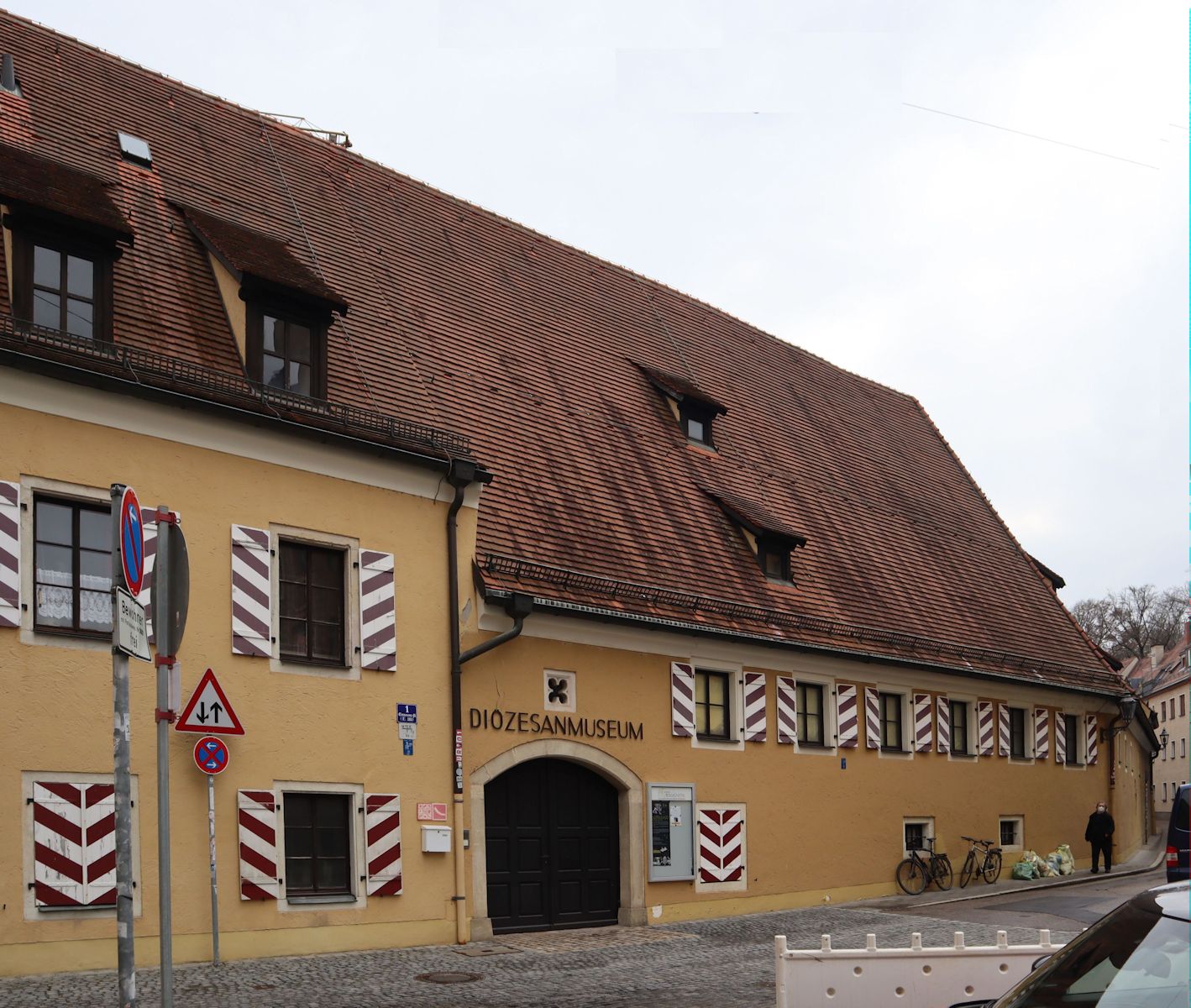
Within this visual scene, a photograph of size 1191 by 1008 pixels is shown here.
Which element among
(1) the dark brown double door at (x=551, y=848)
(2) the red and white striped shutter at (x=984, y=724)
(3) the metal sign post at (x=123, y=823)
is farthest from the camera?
(2) the red and white striped shutter at (x=984, y=724)

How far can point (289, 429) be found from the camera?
A: 1526cm

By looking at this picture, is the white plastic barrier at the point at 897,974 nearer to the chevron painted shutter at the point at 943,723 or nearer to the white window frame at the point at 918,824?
the white window frame at the point at 918,824

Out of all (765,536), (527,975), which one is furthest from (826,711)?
(527,975)

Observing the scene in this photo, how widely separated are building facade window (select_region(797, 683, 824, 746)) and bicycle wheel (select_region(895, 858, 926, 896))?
115 inches

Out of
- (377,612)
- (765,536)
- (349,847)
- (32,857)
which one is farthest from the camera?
(765,536)

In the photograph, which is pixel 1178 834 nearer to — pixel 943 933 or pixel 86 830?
pixel 943 933

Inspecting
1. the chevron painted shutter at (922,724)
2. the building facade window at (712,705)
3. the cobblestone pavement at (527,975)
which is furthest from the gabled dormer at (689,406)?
the cobblestone pavement at (527,975)

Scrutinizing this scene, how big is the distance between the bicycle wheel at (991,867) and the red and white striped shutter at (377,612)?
1411 cm

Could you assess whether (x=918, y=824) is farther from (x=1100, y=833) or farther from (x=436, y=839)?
(x=436, y=839)

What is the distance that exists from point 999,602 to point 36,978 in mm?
21490

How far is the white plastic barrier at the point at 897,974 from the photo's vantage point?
991cm

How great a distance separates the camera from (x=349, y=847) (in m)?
15.4

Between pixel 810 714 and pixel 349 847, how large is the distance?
9501mm

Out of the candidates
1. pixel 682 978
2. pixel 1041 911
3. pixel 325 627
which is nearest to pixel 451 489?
pixel 325 627
